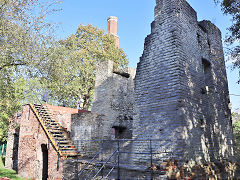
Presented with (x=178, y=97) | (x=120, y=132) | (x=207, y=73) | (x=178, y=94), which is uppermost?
(x=207, y=73)

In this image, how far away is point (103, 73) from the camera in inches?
557

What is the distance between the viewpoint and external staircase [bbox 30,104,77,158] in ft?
36.1

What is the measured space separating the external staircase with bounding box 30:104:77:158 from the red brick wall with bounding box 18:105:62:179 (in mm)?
327

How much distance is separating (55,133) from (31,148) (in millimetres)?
1916

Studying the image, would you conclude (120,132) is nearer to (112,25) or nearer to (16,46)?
(16,46)

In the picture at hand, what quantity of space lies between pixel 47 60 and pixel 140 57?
18.4ft

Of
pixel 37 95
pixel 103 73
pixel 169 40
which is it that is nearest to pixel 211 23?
pixel 169 40

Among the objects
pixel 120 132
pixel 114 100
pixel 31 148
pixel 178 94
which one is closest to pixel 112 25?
pixel 114 100

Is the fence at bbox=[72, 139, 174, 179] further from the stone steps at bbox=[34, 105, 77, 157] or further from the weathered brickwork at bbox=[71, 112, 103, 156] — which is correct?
the weathered brickwork at bbox=[71, 112, 103, 156]

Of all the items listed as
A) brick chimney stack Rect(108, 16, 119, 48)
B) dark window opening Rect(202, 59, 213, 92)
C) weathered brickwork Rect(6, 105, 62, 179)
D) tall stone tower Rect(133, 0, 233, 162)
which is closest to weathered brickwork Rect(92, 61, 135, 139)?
weathered brickwork Rect(6, 105, 62, 179)

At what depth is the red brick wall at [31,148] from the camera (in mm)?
11406

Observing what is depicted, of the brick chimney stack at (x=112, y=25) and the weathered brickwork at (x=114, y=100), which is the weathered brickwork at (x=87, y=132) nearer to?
the weathered brickwork at (x=114, y=100)

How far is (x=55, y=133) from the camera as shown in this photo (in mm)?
12508

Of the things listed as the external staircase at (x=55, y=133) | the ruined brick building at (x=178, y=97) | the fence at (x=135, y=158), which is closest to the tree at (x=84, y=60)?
the external staircase at (x=55, y=133)
